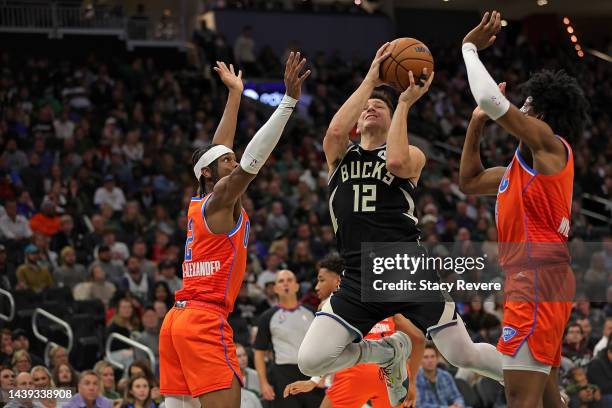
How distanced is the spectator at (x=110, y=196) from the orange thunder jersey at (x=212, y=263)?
942 cm

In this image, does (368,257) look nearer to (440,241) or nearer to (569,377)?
(569,377)

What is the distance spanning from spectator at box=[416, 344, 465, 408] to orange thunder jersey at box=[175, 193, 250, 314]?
4.69 metres

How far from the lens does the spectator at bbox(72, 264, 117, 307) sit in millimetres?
13031

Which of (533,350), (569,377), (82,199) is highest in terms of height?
(533,350)

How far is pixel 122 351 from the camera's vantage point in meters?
11.8

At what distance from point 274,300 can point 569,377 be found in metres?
4.07

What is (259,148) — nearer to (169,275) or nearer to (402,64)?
(402,64)

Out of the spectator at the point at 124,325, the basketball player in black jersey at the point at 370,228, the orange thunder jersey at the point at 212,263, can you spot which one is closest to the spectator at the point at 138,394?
the spectator at the point at 124,325

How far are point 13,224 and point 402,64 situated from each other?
9.45 m

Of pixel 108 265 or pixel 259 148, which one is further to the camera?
pixel 108 265

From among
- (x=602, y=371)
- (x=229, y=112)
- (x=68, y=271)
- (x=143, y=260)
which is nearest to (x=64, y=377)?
(x=68, y=271)

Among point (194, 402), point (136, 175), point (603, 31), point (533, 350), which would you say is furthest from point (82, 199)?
point (603, 31)

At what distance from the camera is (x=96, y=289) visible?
13.1 meters

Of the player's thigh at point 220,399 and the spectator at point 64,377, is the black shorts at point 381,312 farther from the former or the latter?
the spectator at point 64,377
